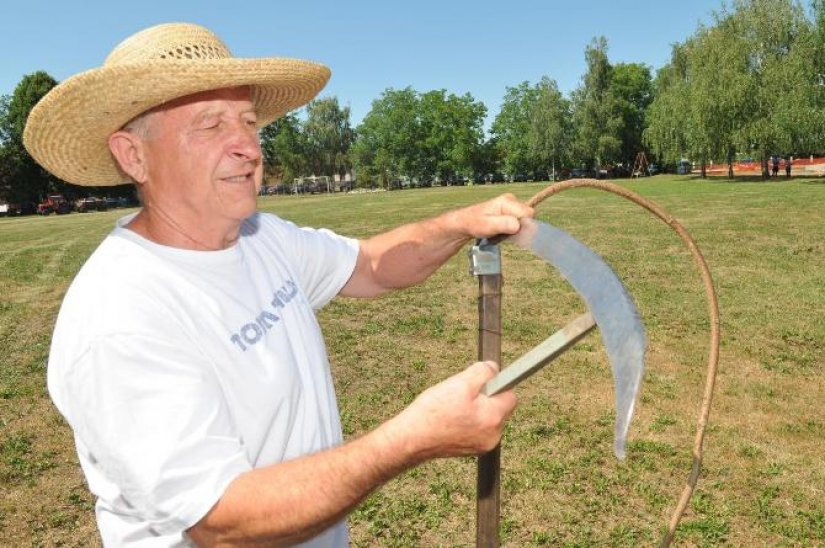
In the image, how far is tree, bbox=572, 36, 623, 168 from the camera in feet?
220

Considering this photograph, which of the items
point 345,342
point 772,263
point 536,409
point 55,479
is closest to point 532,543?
point 536,409

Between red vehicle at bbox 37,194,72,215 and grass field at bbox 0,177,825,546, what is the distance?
4471cm

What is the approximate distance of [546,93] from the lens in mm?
74438

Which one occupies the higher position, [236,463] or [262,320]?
[262,320]

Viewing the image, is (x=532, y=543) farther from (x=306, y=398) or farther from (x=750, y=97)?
(x=750, y=97)

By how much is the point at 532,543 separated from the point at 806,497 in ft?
7.08

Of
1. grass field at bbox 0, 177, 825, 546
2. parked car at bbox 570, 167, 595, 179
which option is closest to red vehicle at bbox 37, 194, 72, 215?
grass field at bbox 0, 177, 825, 546

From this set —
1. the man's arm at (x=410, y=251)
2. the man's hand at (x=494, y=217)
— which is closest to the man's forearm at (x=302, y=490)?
the man's hand at (x=494, y=217)

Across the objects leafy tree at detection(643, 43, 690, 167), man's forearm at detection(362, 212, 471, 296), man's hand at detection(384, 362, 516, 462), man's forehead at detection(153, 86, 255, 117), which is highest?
leafy tree at detection(643, 43, 690, 167)

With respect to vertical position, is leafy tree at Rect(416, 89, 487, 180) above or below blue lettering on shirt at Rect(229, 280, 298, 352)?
above

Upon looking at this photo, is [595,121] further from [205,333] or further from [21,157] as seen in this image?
[205,333]

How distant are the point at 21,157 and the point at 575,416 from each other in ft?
202

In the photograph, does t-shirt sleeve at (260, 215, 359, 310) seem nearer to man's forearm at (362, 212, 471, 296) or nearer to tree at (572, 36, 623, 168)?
man's forearm at (362, 212, 471, 296)

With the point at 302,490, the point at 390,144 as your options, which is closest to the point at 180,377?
the point at 302,490
